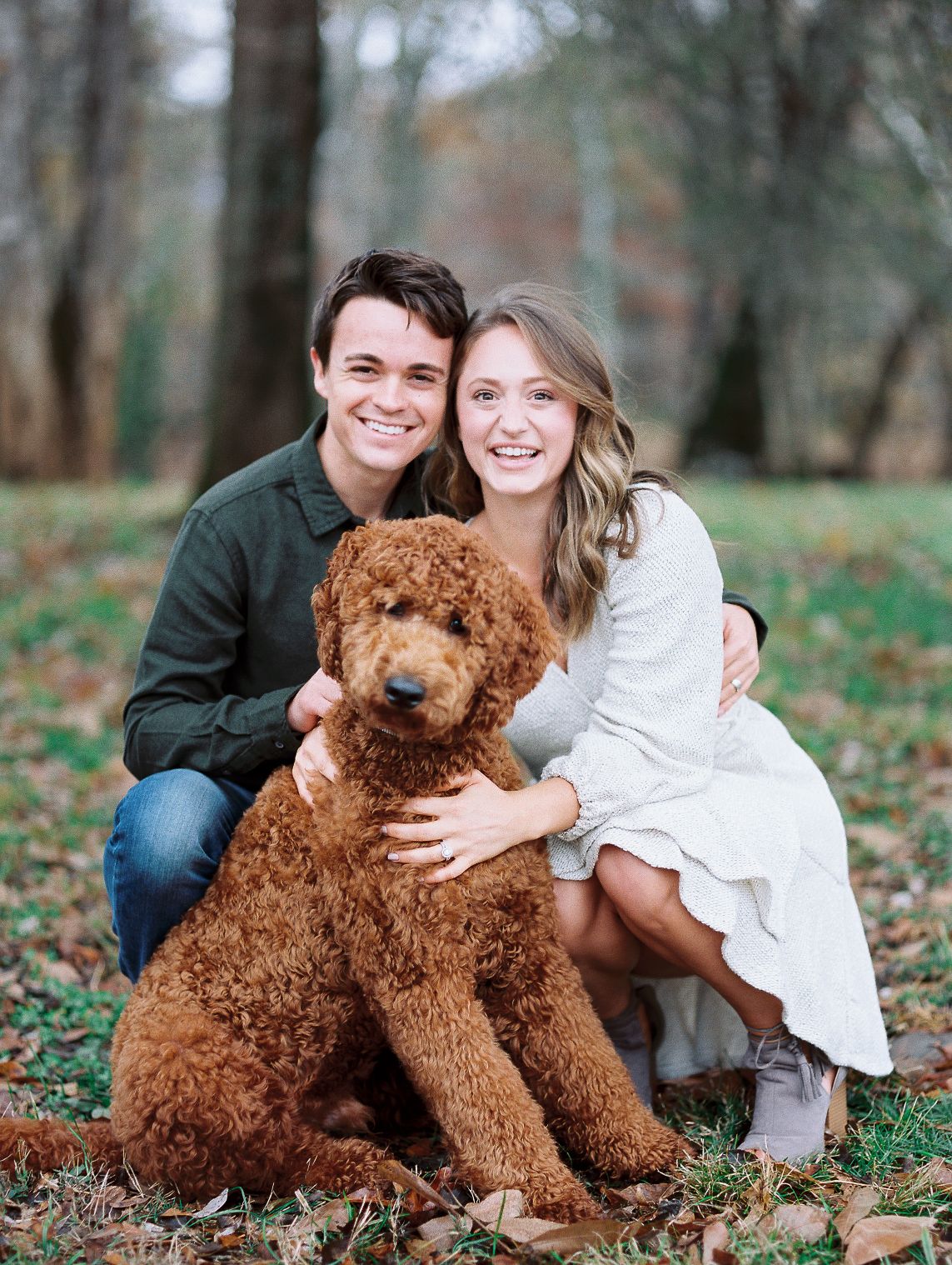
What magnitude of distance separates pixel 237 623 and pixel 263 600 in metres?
0.09

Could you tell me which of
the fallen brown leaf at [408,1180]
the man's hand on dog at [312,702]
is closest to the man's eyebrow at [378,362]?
the man's hand on dog at [312,702]

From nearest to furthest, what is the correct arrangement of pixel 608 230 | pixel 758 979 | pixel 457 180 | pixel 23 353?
pixel 758 979
pixel 23 353
pixel 608 230
pixel 457 180

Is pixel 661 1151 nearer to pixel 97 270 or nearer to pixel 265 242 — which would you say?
pixel 265 242

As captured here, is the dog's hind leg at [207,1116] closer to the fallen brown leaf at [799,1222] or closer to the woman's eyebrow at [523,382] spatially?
the fallen brown leaf at [799,1222]

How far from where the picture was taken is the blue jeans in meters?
2.52

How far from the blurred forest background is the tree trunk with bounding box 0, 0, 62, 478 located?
0.09ft

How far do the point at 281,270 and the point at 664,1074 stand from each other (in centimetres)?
601

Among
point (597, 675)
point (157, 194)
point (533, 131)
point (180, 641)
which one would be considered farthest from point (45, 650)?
point (157, 194)

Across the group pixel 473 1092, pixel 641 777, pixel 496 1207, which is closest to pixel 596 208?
pixel 641 777

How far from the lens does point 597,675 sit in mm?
2809

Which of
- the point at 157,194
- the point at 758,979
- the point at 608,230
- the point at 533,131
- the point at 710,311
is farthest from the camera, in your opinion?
the point at 157,194

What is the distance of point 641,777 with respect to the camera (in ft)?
8.35

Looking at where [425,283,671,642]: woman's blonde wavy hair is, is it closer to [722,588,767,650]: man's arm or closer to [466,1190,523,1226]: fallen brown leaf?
[722,588,767,650]: man's arm

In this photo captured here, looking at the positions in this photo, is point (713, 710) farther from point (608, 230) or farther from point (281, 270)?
point (608, 230)
